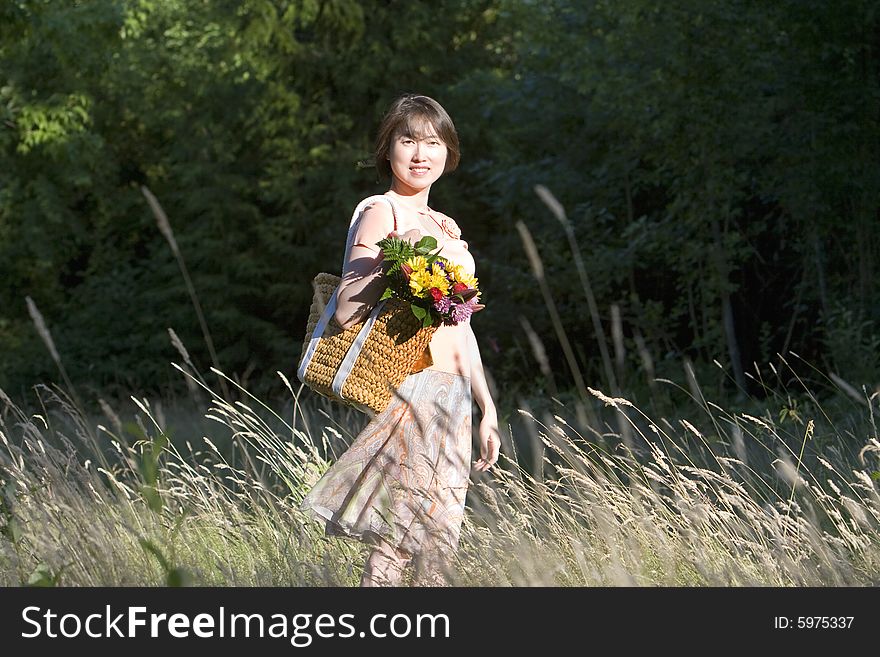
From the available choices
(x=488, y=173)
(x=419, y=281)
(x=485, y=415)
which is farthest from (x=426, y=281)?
(x=488, y=173)

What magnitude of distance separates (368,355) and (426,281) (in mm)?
256

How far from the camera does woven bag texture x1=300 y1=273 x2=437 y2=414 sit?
336 cm

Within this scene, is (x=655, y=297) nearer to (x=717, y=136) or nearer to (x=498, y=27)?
(x=717, y=136)

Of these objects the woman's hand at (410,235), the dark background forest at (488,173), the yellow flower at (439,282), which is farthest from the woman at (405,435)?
the dark background forest at (488,173)

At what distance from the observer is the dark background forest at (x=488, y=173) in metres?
10.5

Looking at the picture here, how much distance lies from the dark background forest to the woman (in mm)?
4614

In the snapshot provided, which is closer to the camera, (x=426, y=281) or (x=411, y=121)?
(x=426, y=281)

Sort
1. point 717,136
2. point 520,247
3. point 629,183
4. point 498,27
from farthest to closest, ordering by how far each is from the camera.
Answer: point 498,27, point 520,247, point 629,183, point 717,136

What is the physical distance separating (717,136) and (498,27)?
10.5 m

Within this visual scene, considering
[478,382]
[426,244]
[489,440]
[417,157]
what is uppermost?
[417,157]

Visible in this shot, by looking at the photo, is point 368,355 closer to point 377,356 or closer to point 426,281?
point 377,356

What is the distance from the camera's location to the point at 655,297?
14.6 meters

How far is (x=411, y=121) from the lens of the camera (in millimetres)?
3613
